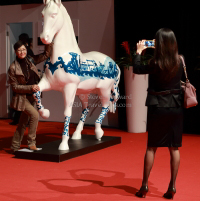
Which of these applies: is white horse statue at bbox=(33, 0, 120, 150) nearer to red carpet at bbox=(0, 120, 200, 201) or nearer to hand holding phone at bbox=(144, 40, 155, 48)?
red carpet at bbox=(0, 120, 200, 201)

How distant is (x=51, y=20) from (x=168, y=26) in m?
3.16

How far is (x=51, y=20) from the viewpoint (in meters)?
5.03

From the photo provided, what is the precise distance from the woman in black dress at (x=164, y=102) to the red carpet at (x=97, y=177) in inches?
14.7

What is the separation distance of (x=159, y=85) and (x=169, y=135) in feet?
1.53

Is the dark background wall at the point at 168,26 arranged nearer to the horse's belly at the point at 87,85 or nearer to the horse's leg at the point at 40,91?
the horse's belly at the point at 87,85

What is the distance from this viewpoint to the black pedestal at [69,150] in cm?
502

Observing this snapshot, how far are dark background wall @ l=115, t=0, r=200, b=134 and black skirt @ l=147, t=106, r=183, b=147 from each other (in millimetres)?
3914

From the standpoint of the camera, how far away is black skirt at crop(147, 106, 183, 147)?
11.4 ft

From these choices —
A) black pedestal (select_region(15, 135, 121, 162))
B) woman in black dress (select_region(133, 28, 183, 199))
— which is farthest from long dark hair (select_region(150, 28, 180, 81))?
black pedestal (select_region(15, 135, 121, 162))

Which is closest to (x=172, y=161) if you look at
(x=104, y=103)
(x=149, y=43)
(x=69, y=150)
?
(x=149, y=43)

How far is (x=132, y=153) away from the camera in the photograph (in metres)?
5.64

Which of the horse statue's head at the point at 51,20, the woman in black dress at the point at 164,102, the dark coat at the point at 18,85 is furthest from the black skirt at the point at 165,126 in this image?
the dark coat at the point at 18,85

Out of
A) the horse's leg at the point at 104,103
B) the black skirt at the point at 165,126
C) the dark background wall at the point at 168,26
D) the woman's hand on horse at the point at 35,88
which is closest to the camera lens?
the black skirt at the point at 165,126

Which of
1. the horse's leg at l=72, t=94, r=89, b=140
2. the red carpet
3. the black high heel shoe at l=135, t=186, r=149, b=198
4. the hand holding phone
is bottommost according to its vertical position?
the red carpet
